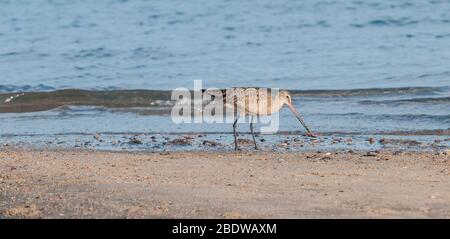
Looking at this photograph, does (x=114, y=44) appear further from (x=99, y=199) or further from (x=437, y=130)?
(x=99, y=199)

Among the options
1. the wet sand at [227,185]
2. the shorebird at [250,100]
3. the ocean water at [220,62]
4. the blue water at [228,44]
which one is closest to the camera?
the wet sand at [227,185]

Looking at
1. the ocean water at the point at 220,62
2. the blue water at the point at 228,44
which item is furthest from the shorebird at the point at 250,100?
the blue water at the point at 228,44

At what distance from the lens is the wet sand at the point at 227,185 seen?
6.55 metres

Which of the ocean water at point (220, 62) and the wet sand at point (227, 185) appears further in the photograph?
the ocean water at point (220, 62)

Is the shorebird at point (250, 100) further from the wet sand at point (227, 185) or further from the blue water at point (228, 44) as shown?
the blue water at point (228, 44)

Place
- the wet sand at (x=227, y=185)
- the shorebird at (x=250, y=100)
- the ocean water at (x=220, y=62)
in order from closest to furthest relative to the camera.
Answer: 1. the wet sand at (x=227, y=185)
2. the shorebird at (x=250, y=100)
3. the ocean water at (x=220, y=62)

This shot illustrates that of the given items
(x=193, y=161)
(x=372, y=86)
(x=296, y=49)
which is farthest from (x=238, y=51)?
(x=193, y=161)

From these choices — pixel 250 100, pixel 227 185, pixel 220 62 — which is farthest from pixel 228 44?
pixel 227 185

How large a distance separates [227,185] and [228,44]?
11.5 metres

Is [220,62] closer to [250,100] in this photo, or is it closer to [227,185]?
[250,100]

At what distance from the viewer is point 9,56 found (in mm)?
18844

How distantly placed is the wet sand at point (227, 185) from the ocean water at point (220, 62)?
1950 mm
